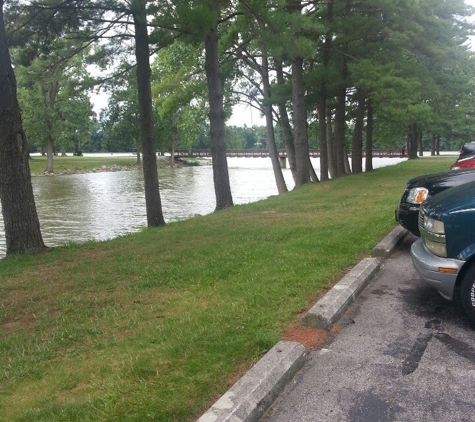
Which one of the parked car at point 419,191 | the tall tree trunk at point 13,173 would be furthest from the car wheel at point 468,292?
the tall tree trunk at point 13,173

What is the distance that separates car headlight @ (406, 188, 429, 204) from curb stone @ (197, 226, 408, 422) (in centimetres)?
197

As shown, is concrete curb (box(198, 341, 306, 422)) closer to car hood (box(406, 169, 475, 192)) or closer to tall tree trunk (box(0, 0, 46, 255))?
car hood (box(406, 169, 475, 192))

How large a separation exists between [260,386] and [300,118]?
17254mm

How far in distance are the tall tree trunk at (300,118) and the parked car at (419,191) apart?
1300 cm

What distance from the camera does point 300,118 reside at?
63.8 feet

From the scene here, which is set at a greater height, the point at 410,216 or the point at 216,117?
the point at 216,117

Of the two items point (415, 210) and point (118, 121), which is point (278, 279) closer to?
point (415, 210)

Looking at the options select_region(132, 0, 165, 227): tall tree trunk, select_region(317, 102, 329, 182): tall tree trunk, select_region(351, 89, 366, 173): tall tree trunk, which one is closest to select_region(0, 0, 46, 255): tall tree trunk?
select_region(132, 0, 165, 227): tall tree trunk

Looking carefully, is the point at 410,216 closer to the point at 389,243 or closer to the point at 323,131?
the point at 389,243

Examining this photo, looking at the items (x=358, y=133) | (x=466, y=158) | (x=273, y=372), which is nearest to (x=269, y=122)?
(x=358, y=133)

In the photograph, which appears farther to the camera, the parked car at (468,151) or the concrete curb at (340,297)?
the parked car at (468,151)

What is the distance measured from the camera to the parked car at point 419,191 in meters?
6.35

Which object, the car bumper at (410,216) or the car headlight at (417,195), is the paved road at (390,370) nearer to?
the car bumper at (410,216)

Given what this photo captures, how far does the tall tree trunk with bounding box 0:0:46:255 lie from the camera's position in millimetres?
8117
